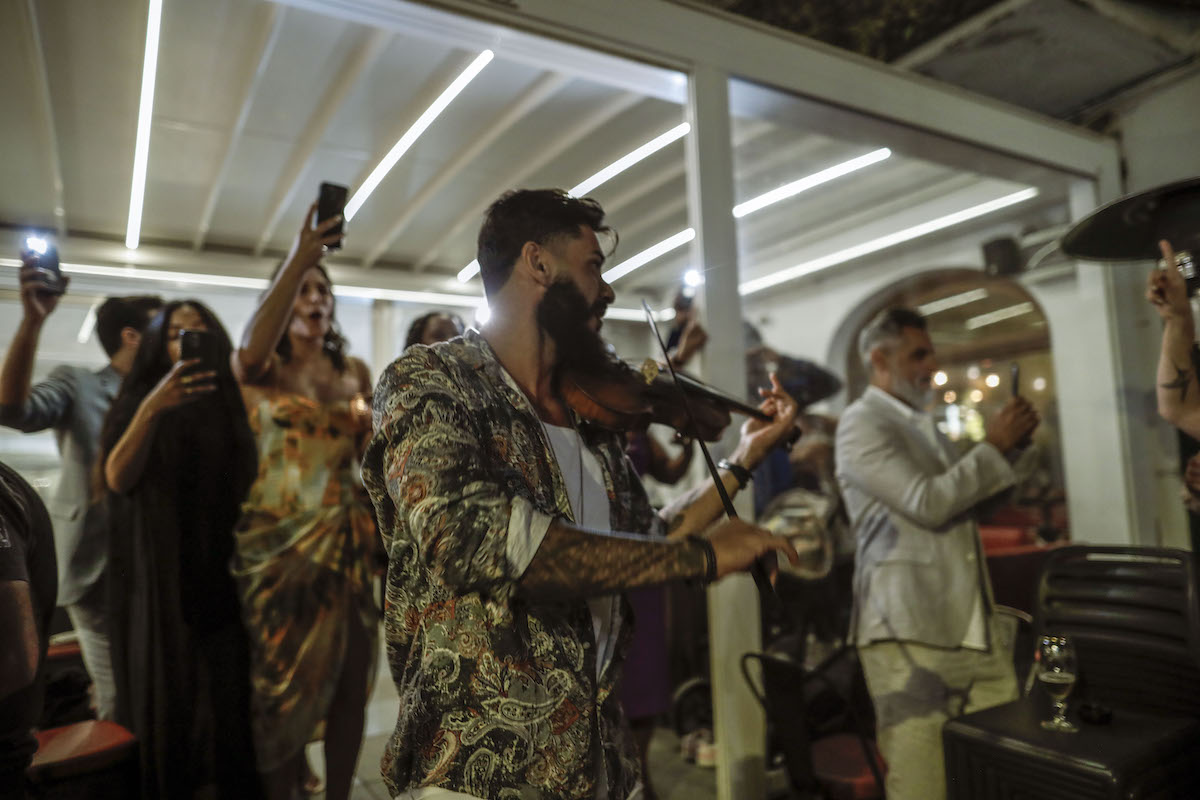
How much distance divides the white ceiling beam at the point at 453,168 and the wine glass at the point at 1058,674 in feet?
9.08

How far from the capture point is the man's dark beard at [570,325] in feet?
4.58

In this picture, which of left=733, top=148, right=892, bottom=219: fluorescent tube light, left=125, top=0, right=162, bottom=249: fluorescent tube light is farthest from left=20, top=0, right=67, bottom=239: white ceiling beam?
left=733, top=148, right=892, bottom=219: fluorescent tube light

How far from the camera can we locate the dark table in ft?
5.50

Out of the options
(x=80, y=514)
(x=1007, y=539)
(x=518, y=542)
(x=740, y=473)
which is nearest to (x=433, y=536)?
(x=518, y=542)

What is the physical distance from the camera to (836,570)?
340cm

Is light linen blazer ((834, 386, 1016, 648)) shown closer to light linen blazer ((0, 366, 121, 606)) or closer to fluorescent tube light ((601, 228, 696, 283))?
fluorescent tube light ((601, 228, 696, 283))

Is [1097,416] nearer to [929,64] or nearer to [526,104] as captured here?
[929,64]

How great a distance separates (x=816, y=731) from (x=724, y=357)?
154 centimetres

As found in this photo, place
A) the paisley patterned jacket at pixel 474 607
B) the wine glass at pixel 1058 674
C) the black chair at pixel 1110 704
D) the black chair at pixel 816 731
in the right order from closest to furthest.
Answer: the paisley patterned jacket at pixel 474 607
the black chair at pixel 1110 704
the wine glass at pixel 1058 674
the black chair at pixel 816 731

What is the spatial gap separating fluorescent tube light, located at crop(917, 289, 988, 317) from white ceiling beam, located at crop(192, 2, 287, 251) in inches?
175

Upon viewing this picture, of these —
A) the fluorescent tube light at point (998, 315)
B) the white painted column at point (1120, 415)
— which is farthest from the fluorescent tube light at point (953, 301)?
the white painted column at point (1120, 415)

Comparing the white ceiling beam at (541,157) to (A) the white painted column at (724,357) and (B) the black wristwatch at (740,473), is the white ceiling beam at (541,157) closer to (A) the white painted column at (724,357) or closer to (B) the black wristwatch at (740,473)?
(A) the white painted column at (724,357)

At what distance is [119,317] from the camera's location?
2480 mm

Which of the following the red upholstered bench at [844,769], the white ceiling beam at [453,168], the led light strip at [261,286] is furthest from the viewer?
the white ceiling beam at [453,168]
